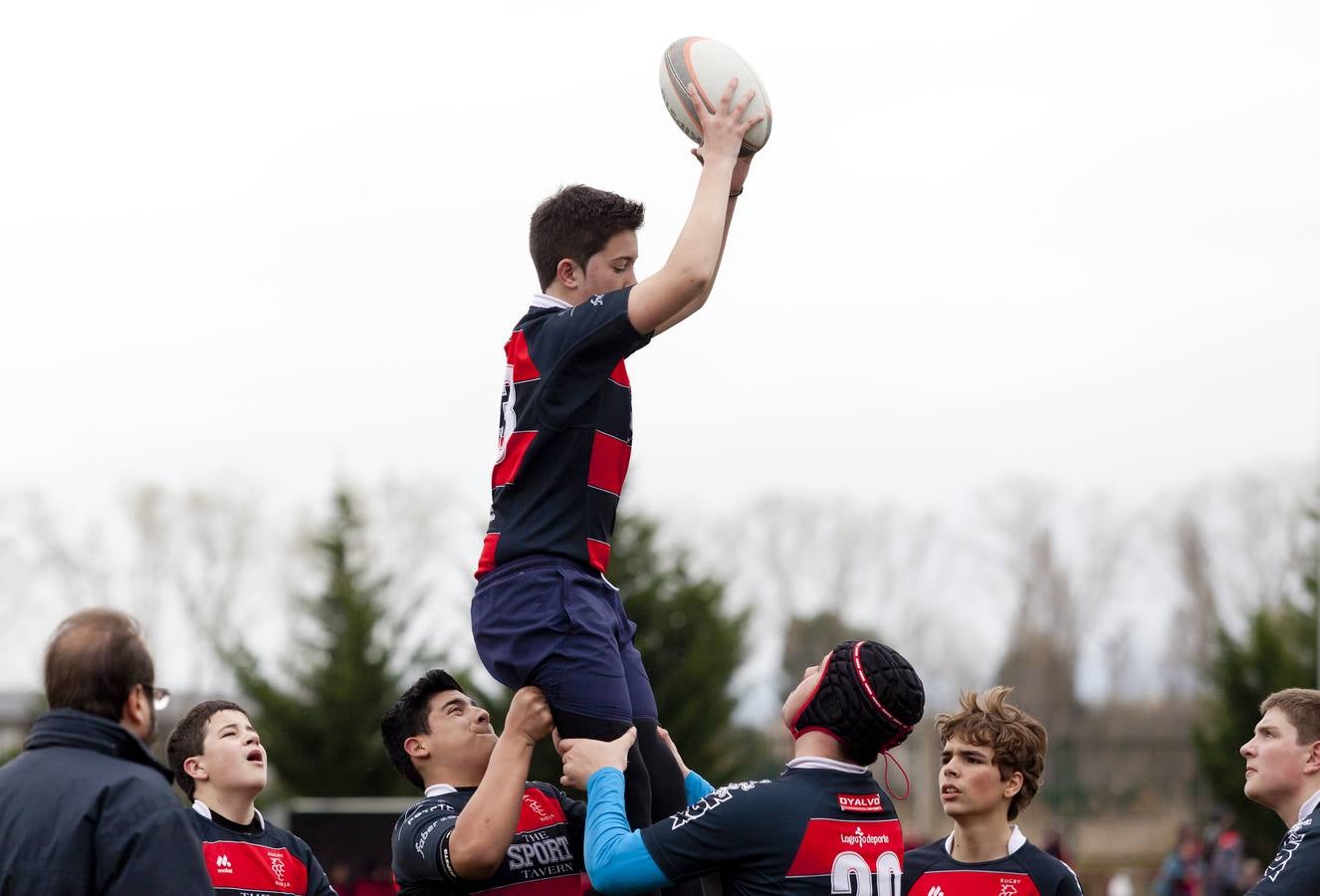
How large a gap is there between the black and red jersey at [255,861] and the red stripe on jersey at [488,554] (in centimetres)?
206

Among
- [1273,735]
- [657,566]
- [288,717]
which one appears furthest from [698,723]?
[1273,735]

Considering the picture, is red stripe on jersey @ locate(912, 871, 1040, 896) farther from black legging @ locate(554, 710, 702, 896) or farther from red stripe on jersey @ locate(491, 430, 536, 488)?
red stripe on jersey @ locate(491, 430, 536, 488)

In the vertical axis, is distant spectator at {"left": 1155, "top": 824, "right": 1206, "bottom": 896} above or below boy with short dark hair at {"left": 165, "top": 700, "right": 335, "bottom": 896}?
below

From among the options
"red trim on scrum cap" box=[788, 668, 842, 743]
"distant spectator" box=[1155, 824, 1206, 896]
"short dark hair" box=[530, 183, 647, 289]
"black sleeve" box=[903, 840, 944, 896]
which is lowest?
"distant spectator" box=[1155, 824, 1206, 896]

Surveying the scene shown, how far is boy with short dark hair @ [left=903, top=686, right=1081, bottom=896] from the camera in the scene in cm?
649

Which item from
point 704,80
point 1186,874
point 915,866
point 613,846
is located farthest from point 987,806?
point 1186,874

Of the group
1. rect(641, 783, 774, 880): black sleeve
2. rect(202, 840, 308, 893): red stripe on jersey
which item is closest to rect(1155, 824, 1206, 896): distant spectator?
rect(202, 840, 308, 893): red stripe on jersey

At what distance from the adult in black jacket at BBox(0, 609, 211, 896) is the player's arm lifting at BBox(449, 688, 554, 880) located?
1.32 meters

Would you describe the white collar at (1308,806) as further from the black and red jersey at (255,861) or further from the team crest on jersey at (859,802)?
the black and red jersey at (255,861)

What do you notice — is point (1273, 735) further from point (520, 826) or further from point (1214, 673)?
point (1214, 673)

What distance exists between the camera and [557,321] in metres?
5.06

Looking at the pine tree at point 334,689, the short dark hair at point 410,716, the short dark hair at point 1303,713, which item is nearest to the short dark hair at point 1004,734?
the short dark hair at point 1303,713

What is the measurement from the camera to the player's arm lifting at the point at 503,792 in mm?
5074

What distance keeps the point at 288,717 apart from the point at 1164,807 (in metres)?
27.6
